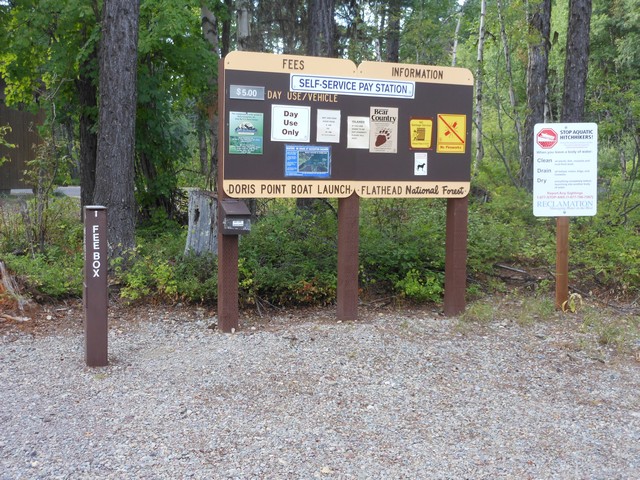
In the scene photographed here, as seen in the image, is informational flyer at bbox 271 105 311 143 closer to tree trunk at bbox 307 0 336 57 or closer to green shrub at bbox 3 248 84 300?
green shrub at bbox 3 248 84 300

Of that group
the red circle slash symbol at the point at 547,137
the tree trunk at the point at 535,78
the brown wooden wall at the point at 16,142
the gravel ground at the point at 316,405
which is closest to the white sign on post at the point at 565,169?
the red circle slash symbol at the point at 547,137

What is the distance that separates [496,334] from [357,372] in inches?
81.3

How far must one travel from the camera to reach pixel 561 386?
5633 millimetres

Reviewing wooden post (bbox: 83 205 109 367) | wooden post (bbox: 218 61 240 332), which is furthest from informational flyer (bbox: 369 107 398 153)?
wooden post (bbox: 83 205 109 367)

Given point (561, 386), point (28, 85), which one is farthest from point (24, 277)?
point (28, 85)

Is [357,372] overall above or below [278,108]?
below

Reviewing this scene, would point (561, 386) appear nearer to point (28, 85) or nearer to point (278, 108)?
point (278, 108)

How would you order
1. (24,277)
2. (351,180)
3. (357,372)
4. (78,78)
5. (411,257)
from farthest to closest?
1. (78,78)
2. (411,257)
3. (24,277)
4. (351,180)
5. (357,372)

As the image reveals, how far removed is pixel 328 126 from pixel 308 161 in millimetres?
436

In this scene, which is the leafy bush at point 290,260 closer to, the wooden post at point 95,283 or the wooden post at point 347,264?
the wooden post at point 347,264

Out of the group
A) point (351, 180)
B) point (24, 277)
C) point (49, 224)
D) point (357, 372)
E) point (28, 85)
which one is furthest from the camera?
point (28, 85)

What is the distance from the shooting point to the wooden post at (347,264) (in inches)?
295

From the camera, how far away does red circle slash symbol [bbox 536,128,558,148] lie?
315 inches

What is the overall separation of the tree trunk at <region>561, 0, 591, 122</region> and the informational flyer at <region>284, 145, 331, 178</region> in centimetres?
676
